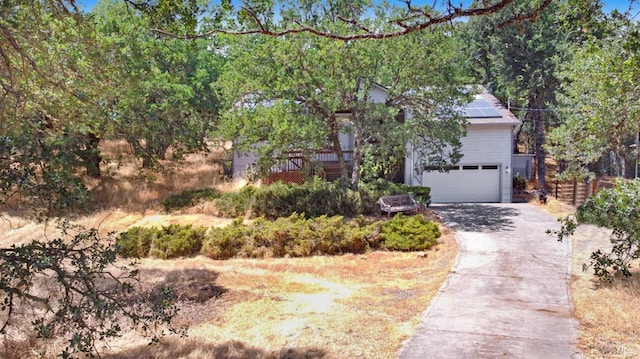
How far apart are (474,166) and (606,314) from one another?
1702cm

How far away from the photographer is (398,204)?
19.8m

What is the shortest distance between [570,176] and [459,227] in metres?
5.25

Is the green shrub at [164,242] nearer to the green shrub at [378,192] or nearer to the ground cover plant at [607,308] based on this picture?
the green shrub at [378,192]

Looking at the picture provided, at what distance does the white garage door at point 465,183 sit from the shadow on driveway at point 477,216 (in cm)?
131

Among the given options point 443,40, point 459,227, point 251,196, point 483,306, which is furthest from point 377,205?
point 483,306

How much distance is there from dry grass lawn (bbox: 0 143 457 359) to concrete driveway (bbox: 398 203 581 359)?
1.39 ft

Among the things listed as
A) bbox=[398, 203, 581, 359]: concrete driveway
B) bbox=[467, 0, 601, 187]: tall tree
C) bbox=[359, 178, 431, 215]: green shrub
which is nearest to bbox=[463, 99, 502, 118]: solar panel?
bbox=[467, 0, 601, 187]: tall tree

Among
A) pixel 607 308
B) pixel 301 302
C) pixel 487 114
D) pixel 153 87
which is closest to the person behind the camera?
pixel 607 308

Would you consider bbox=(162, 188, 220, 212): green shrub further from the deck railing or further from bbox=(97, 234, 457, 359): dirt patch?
bbox=(97, 234, 457, 359): dirt patch

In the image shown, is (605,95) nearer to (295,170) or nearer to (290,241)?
(290,241)

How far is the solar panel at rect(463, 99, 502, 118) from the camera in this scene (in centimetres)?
2567

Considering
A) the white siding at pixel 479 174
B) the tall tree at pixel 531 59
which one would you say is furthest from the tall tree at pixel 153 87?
the tall tree at pixel 531 59

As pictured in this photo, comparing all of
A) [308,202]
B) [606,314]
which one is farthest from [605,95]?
[308,202]

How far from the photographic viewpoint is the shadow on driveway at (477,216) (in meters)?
18.8
